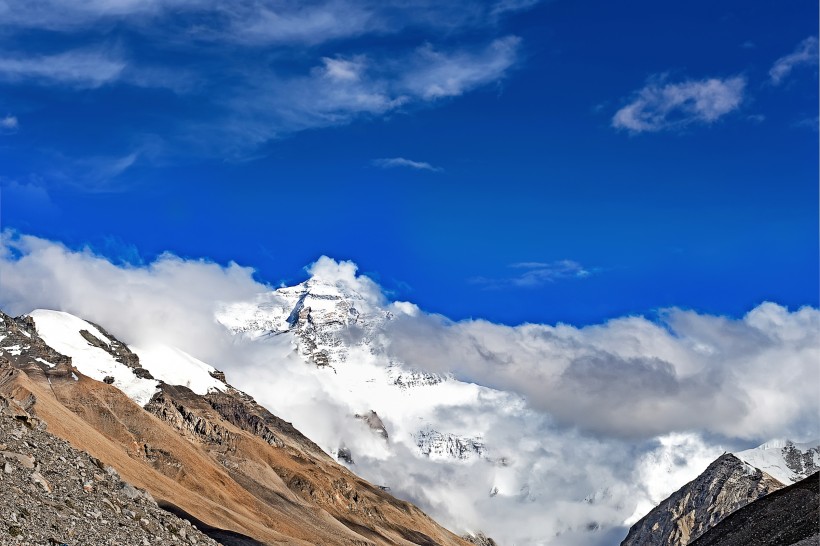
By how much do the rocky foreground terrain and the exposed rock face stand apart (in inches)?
1689

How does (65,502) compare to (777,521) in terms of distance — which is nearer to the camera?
(65,502)

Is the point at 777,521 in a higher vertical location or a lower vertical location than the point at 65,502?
higher

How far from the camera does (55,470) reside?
193ft

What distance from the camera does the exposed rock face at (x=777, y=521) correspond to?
72.9 meters

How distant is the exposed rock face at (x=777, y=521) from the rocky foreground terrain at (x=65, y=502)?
141 feet

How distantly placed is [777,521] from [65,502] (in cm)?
5519

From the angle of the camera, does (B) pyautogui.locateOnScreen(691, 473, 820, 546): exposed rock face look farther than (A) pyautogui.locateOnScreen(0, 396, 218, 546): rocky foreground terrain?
Yes

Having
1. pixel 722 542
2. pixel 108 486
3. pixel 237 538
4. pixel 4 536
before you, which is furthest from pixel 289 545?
pixel 4 536

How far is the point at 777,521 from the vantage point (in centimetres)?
7888

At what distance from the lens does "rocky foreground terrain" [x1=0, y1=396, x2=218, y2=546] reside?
166 feet

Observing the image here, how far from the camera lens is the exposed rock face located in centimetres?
7288

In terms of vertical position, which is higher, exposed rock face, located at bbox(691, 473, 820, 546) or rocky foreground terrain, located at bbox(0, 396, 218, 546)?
exposed rock face, located at bbox(691, 473, 820, 546)

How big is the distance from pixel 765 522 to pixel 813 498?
4.30 m

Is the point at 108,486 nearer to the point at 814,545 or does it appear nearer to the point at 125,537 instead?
the point at 125,537
